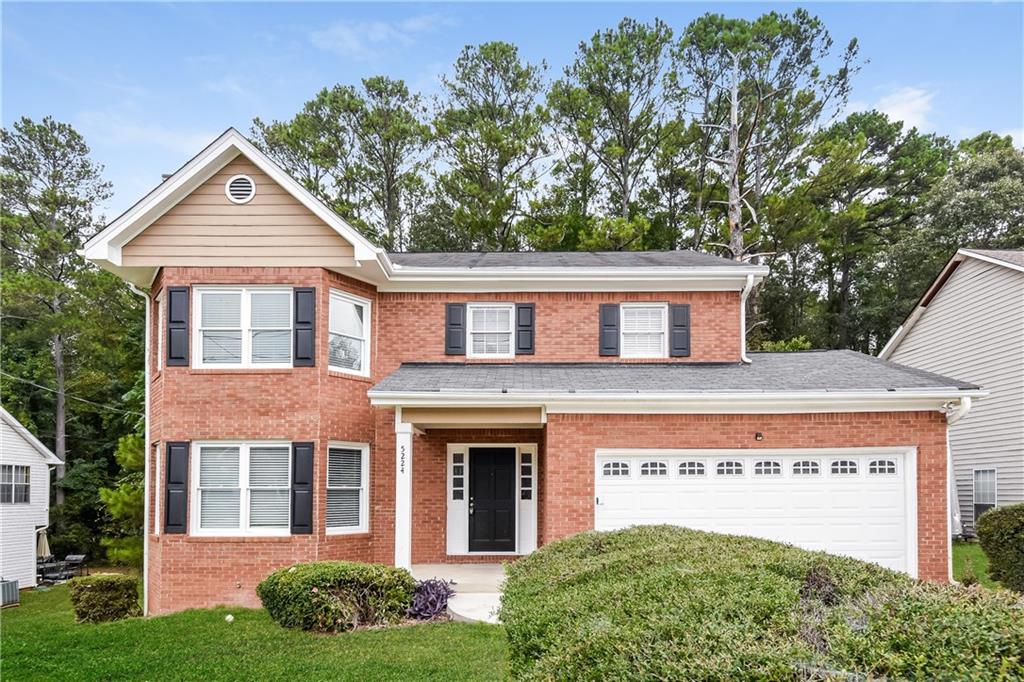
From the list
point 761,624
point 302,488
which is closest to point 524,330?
point 302,488

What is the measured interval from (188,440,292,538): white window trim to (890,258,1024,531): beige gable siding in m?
15.9

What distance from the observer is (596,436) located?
40.6 feet

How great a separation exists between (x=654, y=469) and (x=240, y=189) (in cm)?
825

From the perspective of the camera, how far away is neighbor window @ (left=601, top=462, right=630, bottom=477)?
40.6ft

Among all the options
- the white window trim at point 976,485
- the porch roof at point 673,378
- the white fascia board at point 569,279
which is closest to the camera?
the porch roof at point 673,378

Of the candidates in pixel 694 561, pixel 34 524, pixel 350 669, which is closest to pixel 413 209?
pixel 34 524

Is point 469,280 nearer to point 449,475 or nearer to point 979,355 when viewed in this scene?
point 449,475

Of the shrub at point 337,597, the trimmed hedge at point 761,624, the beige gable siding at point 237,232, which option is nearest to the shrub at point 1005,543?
the trimmed hedge at point 761,624

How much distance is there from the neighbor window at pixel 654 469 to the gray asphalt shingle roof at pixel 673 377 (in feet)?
4.11

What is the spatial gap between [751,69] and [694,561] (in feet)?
92.1

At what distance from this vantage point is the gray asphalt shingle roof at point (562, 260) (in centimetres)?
1506

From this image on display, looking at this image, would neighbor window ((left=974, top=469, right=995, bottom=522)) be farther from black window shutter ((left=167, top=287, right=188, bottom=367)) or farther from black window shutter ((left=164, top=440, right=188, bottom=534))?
black window shutter ((left=167, top=287, right=188, bottom=367))

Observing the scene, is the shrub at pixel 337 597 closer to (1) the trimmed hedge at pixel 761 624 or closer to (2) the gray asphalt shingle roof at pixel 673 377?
(2) the gray asphalt shingle roof at pixel 673 377

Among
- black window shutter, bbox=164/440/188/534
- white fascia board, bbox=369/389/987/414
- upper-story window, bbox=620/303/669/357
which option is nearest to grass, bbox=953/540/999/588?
white fascia board, bbox=369/389/987/414
